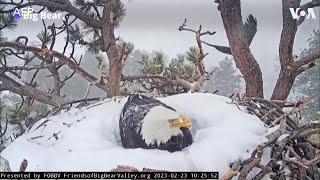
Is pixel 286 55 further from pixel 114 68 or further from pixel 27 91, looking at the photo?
pixel 27 91

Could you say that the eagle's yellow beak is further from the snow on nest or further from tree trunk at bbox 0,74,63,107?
tree trunk at bbox 0,74,63,107

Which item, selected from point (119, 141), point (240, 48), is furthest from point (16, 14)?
point (240, 48)

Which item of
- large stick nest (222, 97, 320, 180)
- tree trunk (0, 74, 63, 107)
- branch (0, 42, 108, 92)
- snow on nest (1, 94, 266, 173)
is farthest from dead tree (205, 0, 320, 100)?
tree trunk (0, 74, 63, 107)

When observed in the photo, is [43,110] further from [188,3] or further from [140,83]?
[188,3]

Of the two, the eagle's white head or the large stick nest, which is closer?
the large stick nest

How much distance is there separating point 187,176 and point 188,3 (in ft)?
2.00

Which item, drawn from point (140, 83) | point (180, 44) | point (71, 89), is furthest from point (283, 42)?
point (71, 89)

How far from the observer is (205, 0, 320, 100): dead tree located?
1391mm

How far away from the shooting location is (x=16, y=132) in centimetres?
155

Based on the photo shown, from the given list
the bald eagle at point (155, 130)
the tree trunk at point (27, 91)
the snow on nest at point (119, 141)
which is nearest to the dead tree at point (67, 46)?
the tree trunk at point (27, 91)

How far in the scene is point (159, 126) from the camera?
46.5 inches

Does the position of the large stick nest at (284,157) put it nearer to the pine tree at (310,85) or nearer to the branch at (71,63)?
the pine tree at (310,85)

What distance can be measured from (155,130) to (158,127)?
0.01m

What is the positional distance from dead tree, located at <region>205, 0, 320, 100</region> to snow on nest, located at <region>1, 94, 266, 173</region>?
222 millimetres
